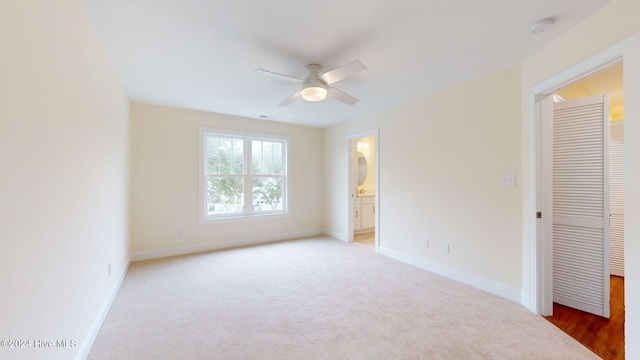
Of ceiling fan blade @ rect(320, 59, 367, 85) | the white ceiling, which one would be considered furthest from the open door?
ceiling fan blade @ rect(320, 59, 367, 85)

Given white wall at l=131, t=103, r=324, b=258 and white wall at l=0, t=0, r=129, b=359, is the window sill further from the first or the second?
white wall at l=0, t=0, r=129, b=359

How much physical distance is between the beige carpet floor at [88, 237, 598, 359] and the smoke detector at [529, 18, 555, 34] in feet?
7.83

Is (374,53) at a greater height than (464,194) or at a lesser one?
greater

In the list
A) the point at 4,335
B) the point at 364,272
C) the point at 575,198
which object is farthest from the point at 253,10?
the point at 575,198

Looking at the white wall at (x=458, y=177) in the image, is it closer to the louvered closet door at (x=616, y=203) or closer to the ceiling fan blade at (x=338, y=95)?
the ceiling fan blade at (x=338, y=95)

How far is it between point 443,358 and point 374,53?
2510 millimetres

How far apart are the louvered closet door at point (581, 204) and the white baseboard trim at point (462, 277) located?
45 centimetres

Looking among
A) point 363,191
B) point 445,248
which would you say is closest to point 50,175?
point 445,248

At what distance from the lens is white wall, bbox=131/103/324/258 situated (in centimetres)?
393

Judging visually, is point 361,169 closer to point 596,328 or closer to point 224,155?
point 224,155

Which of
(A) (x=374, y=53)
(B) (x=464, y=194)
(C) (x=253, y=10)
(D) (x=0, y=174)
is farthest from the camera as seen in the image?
(B) (x=464, y=194)

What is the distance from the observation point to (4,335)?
38.3 inches

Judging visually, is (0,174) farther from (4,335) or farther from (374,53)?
(374,53)

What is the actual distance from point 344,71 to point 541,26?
4.90 feet
